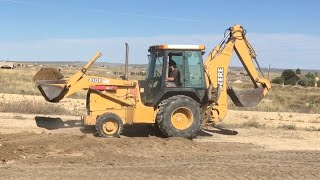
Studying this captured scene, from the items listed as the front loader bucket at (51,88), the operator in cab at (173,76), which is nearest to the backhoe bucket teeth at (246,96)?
the operator in cab at (173,76)

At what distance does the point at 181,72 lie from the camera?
44.5 ft

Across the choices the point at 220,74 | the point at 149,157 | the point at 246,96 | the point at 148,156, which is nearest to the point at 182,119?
the point at 220,74

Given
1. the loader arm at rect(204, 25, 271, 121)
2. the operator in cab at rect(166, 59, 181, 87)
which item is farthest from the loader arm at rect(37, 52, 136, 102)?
the loader arm at rect(204, 25, 271, 121)

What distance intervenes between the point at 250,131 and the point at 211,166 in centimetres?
736

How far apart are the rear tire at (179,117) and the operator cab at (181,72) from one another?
223mm

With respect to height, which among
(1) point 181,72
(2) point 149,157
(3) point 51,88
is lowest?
(2) point 149,157

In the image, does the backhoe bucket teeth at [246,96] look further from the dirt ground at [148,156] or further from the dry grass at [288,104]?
the dry grass at [288,104]

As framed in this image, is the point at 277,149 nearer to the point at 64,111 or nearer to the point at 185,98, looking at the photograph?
the point at 185,98

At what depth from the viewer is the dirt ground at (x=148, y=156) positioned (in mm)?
9141

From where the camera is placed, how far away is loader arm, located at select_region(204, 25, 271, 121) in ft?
47.2

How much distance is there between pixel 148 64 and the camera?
1473cm

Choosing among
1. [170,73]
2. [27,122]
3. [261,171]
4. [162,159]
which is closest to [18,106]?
[27,122]

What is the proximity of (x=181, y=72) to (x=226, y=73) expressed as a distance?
72.9 inches

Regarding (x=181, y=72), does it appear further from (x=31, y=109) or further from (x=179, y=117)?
(x=31, y=109)
